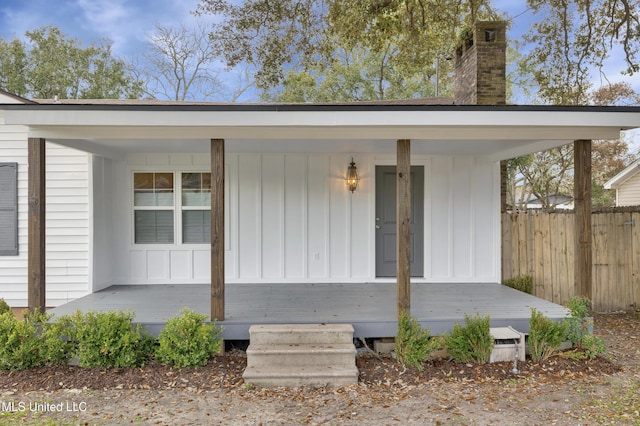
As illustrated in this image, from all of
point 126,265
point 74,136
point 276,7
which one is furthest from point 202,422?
point 276,7

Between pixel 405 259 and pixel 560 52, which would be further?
pixel 560 52

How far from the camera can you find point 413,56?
1172 centimetres

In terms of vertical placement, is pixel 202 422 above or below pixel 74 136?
below

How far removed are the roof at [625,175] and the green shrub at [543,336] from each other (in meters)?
10.8

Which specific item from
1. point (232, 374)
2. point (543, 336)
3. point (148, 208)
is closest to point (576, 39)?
point (543, 336)

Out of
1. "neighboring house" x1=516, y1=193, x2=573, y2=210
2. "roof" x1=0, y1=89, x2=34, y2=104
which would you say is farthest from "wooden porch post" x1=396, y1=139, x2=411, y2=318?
"neighboring house" x1=516, y1=193, x2=573, y2=210

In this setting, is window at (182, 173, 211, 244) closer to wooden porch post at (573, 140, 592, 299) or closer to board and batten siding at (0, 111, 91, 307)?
board and batten siding at (0, 111, 91, 307)

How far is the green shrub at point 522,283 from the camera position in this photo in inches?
274

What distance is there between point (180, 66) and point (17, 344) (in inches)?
658

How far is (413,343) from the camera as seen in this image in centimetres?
454

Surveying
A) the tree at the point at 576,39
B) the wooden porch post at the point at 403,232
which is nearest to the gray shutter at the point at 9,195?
the wooden porch post at the point at 403,232

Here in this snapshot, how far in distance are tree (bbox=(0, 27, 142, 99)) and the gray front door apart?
15.4 meters

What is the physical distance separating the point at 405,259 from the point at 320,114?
6.04ft

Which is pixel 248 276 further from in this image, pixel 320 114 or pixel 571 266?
pixel 571 266
